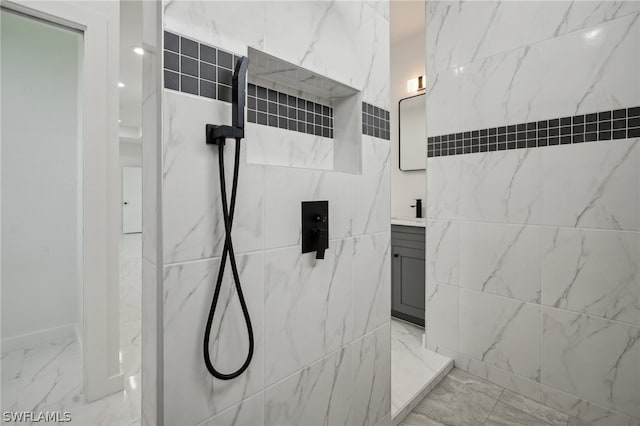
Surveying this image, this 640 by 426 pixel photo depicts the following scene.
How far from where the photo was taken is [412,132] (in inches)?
134

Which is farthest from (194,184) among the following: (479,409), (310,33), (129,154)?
(129,154)

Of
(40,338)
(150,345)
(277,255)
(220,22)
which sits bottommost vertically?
(40,338)

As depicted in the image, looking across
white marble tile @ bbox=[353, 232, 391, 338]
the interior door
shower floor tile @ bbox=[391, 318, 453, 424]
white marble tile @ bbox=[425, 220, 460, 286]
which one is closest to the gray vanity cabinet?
shower floor tile @ bbox=[391, 318, 453, 424]

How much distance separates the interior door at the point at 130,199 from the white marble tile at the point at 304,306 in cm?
877

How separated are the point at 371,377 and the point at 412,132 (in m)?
2.66

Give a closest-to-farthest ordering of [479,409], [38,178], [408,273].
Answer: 1. [479,409]
2. [38,178]
3. [408,273]

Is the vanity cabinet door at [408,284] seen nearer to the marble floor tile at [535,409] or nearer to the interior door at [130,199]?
the marble floor tile at [535,409]

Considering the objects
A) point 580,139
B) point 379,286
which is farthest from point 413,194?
point 379,286

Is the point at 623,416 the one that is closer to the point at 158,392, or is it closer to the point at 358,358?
the point at 358,358

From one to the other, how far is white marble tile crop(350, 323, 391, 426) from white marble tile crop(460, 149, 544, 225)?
1.07 meters

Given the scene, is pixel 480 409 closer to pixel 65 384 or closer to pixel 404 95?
pixel 65 384

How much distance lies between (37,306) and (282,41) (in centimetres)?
297

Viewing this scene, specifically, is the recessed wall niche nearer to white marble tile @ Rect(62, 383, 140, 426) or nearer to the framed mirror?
white marble tile @ Rect(62, 383, 140, 426)

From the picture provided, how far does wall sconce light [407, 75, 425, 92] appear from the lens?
11.0ft
